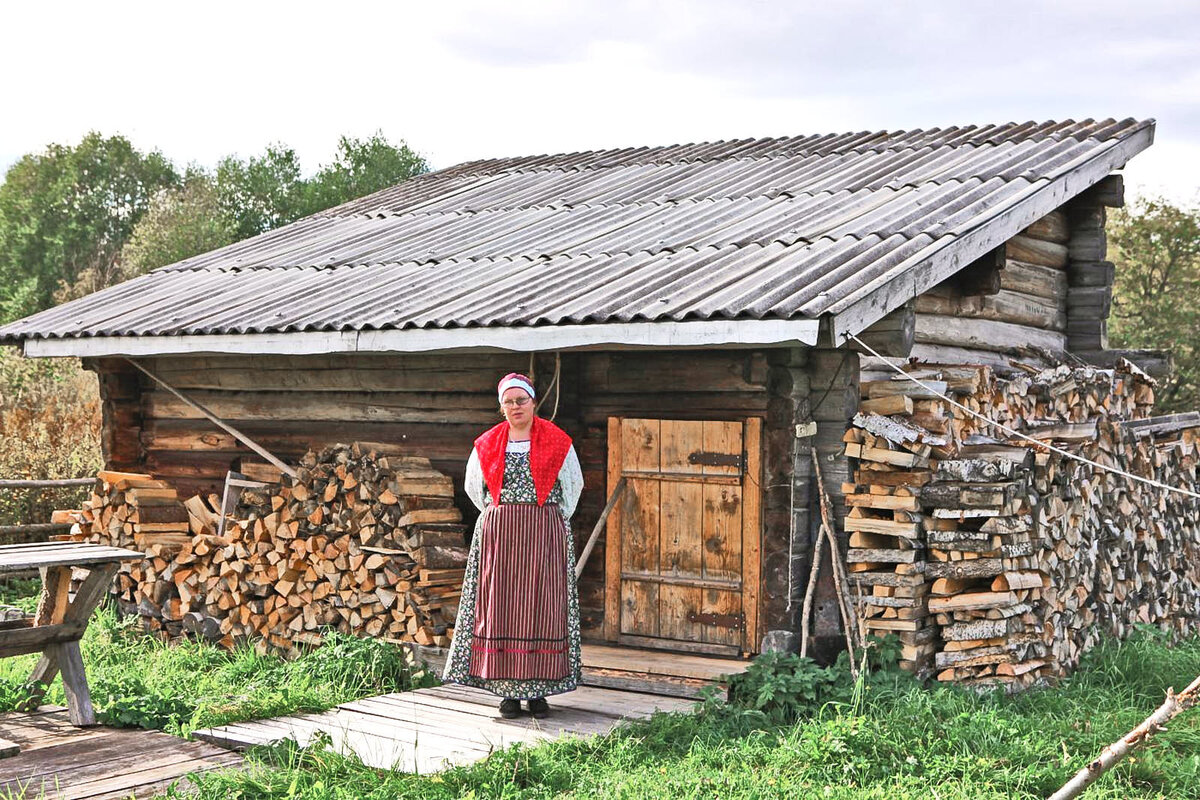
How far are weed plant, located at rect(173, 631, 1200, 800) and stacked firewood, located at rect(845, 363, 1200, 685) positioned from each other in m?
0.45

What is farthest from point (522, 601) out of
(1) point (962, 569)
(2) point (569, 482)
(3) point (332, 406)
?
(3) point (332, 406)

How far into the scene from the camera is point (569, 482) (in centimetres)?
706

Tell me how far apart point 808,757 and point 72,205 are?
46294 millimetres

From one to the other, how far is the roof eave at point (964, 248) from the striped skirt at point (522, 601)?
1.88 meters

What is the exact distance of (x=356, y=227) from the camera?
12117mm

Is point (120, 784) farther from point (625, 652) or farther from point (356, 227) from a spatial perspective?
point (356, 227)

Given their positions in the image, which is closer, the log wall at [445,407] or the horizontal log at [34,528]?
the log wall at [445,407]

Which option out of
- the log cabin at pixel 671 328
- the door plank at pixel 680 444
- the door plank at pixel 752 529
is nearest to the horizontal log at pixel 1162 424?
the log cabin at pixel 671 328

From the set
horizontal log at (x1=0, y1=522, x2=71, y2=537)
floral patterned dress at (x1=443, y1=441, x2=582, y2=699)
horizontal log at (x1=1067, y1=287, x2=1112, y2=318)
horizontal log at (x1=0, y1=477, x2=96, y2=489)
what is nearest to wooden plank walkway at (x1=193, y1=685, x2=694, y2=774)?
floral patterned dress at (x1=443, y1=441, x2=582, y2=699)

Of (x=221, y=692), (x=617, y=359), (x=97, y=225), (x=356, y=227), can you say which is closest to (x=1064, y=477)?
(x=617, y=359)

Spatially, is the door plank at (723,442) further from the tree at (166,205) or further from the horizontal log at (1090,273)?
the tree at (166,205)

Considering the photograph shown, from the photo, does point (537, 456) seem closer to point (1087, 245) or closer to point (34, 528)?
point (1087, 245)

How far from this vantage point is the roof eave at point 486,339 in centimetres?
664

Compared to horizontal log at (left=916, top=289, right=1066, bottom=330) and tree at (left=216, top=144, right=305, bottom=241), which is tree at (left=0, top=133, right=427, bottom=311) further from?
horizontal log at (left=916, top=289, right=1066, bottom=330)
